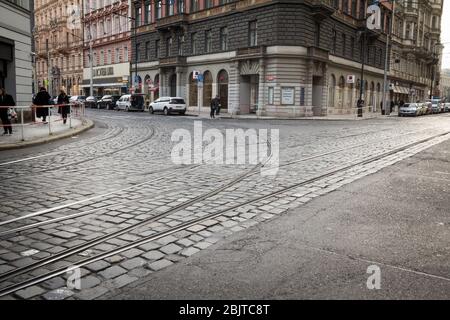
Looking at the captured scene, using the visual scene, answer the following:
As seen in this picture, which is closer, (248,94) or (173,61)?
(248,94)

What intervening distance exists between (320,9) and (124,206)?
34150mm

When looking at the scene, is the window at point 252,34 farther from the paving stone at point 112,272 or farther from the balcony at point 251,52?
the paving stone at point 112,272

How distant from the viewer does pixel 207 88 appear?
42531mm

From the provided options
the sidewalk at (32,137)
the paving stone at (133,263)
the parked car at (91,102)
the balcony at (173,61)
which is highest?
the balcony at (173,61)

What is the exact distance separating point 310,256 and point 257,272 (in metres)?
0.66

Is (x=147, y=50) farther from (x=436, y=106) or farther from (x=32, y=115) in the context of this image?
(x=436, y=106)

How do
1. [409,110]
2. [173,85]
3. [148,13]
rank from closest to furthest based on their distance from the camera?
[409,110] → [173,85] → [148,13]

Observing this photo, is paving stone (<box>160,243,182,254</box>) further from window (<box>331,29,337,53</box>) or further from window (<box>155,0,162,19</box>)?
window (<box>155,0,162,19</box>)

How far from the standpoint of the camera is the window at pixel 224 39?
39906 mm

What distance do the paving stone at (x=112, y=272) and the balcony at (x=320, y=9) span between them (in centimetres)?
3554

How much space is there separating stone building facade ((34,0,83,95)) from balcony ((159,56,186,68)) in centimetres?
2292

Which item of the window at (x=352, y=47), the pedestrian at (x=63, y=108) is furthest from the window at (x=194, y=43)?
the pedestrian at (x=63, y=108)

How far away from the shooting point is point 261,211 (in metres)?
5.77

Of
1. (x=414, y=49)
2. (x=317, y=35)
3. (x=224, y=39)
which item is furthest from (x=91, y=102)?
(x=414, y=49)
